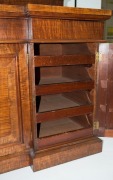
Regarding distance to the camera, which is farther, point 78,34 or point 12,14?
point 78,34

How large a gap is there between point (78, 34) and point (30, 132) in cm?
68

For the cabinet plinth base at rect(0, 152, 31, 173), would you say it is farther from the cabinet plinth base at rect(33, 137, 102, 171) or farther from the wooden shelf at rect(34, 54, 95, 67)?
the wooden shelf at rect(34, 54, 95, 67)

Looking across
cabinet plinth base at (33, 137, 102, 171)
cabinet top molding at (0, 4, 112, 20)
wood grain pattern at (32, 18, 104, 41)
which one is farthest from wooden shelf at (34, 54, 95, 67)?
cabinet plinth base at (33, 137, 102, 171)

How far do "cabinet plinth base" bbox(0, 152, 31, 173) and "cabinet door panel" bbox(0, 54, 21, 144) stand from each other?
10 cm

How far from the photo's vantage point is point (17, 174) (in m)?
1.15

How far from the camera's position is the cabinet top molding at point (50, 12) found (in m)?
0.95

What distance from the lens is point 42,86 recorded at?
1.14m

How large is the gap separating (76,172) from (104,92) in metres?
0.64

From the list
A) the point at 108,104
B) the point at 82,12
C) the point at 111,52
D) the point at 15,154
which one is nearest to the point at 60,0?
the point at 82,12

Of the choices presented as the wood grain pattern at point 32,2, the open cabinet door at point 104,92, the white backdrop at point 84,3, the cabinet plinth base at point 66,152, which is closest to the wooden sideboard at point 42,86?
the cabinet plinth base at point 66,152

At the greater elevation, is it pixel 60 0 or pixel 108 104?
pixel 60 0

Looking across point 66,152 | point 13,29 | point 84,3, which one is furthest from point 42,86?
point 84,3

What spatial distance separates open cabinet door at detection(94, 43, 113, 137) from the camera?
1.40 metres

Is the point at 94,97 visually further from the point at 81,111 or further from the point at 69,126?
the point at 69,126
